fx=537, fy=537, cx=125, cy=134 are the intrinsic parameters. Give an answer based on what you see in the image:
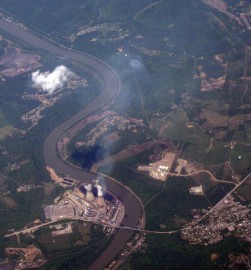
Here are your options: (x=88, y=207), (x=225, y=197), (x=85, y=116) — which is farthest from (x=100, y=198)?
(x=85, y=116)

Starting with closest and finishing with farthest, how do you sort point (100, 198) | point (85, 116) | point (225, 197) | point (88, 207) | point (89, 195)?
point (225, 197) < point (100, 198) < point (88, 207) < point (89, 195) < point (85, 116)

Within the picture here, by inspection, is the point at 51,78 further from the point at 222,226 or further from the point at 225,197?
the point at 222,226

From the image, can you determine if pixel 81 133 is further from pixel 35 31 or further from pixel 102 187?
pixel 35 31

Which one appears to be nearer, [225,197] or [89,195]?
[225,197]

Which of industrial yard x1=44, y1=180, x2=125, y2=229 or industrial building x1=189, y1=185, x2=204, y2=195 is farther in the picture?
industrial building x1=189, y1=185, x2=204, y2=195

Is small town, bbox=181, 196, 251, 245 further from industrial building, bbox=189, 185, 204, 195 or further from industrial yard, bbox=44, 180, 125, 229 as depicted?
industrial yard, bbox=44, 180, 125, 229

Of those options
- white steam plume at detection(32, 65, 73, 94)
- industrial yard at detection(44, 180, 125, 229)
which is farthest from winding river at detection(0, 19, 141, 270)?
white steam plume at detection(32, 65, 73, 94)

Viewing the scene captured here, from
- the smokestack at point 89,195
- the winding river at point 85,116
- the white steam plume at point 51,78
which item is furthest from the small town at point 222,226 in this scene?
the white steam plume at point 51,78
